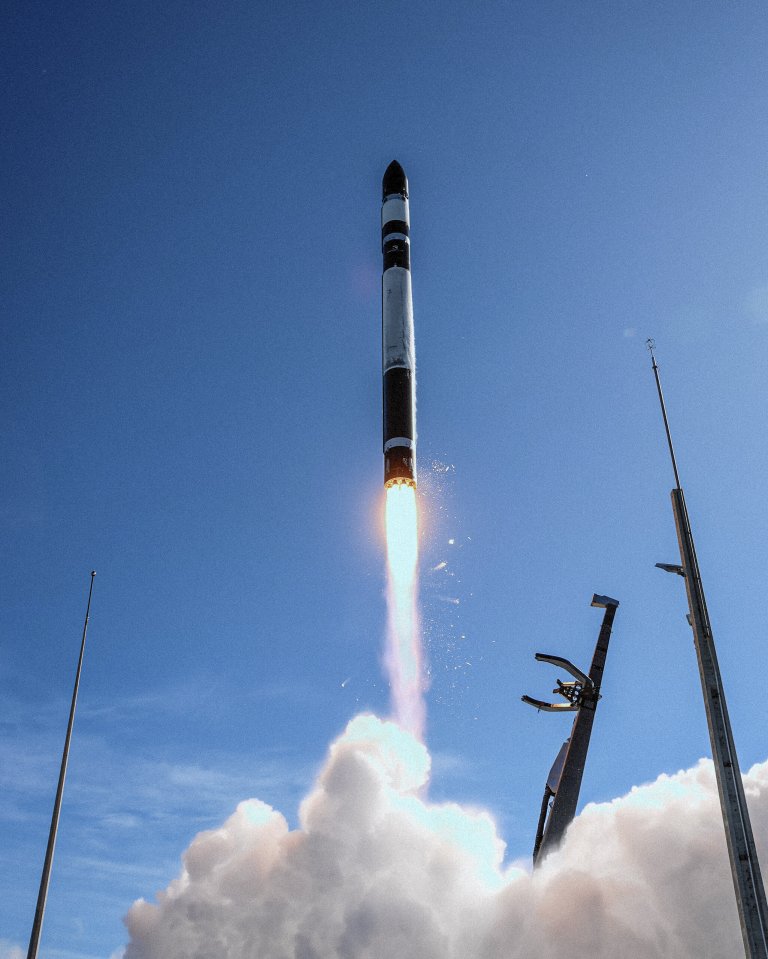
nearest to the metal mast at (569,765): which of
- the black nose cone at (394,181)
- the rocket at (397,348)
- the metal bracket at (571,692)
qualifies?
the metal bracket at (571,692)

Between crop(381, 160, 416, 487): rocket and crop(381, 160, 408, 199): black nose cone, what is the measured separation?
38 cm

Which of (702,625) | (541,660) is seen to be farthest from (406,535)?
(702,625)

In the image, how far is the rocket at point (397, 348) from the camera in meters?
38.5

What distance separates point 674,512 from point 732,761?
19.0 ft

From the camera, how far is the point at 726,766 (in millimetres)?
16688

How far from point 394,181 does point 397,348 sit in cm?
1369

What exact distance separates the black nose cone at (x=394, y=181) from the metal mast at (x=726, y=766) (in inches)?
1327

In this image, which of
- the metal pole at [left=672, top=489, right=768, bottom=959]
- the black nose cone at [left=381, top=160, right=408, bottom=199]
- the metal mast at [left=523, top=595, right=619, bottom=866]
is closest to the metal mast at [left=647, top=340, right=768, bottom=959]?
the metal pole at [left=672, top=489, right=768, bottom=959]

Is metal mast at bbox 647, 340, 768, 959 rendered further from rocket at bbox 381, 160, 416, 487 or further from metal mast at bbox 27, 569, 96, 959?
metal mast at bbox 27, 569, 96, 959

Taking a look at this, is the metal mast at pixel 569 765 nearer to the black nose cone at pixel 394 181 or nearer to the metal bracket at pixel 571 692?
the metal bracket at pixel 571 692

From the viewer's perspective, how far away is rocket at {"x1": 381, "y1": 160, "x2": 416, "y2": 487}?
38500 mm

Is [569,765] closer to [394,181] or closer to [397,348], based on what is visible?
[397,348]

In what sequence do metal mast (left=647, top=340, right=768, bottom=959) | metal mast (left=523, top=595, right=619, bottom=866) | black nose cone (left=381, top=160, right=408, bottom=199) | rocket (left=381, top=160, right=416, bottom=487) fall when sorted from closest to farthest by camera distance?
metal mast (left=647, top=340, right=768, bottom=959), rocket (left=381, top=160, right=416, bottom=487), metal mast (left=523, top=595, right=619, bottom=866), black nose cone (left=381, top=160, right=408, bottom=199)

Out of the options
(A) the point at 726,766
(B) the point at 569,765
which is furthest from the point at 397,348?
(A) the point at 726,766
